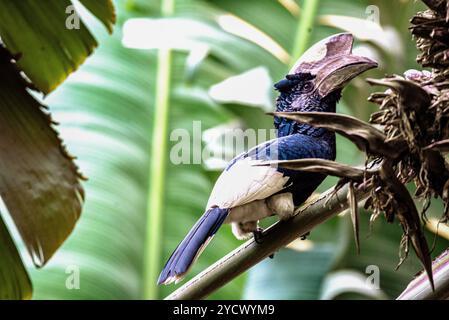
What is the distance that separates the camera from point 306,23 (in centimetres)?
157

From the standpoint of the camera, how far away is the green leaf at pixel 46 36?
3.67 feet

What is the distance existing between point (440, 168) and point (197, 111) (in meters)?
1.06

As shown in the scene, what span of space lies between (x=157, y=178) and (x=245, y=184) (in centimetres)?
83

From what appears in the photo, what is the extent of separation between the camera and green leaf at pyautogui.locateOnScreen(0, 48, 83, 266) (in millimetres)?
1067

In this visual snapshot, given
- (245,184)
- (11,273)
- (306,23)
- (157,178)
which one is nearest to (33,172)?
Answer: (11,273)

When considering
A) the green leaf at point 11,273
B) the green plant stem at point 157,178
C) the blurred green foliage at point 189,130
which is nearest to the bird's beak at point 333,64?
the green leaf at point 11,273

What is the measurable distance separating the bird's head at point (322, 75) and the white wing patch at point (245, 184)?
0.08m

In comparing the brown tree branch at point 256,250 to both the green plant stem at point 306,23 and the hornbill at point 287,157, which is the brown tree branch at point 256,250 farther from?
the green plant stem at point 306,23

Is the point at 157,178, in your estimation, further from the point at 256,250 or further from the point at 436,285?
the point at 436,285

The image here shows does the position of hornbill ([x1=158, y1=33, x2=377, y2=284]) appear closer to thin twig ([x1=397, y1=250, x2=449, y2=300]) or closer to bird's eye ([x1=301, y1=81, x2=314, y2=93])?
bird's eye ([x1=301, y1=81, x2=314, y2=93])

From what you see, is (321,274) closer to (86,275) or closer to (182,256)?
(86,275)

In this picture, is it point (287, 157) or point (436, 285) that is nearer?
point (436, 285)

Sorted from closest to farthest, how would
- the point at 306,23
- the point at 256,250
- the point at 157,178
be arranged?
the point at 256,250, the point at 306,23, the point at 157,178
